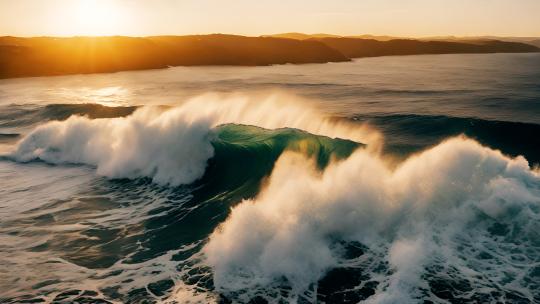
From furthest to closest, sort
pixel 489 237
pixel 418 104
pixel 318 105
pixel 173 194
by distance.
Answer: pixel 318 105 → pixel 418 104 → pixel 173 194 → pixel 489 237

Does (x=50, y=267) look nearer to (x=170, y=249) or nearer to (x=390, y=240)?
(x=170, y=249)

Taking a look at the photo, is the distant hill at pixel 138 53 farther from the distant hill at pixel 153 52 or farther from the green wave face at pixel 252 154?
the green wave face at pixel 252 154

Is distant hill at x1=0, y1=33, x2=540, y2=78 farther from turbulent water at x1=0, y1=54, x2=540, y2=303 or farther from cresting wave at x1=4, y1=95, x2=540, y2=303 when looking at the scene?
cresting wave at x1=4, y1=95, x2=540, y2=303

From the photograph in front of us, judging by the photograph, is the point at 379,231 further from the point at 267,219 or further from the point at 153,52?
the point at 153,52

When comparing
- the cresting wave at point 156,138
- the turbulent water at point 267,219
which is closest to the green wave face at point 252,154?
the turbulent water at point 267,219

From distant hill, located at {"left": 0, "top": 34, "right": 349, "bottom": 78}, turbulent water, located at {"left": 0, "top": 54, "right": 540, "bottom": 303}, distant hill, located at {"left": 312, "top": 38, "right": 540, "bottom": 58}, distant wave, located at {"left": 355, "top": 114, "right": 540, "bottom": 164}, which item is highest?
distant hill, located at {"left": 312, "top": 38, "right": 540, "bottom": 58}

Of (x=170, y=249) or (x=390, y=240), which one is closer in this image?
(x=390, y=240)

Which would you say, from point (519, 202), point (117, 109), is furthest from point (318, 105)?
point (519, 202)

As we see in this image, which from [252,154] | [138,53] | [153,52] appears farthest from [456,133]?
[153,52]

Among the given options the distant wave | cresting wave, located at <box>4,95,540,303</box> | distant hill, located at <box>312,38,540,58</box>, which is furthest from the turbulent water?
distant hill, located at <box>312,38,540,58</box>
